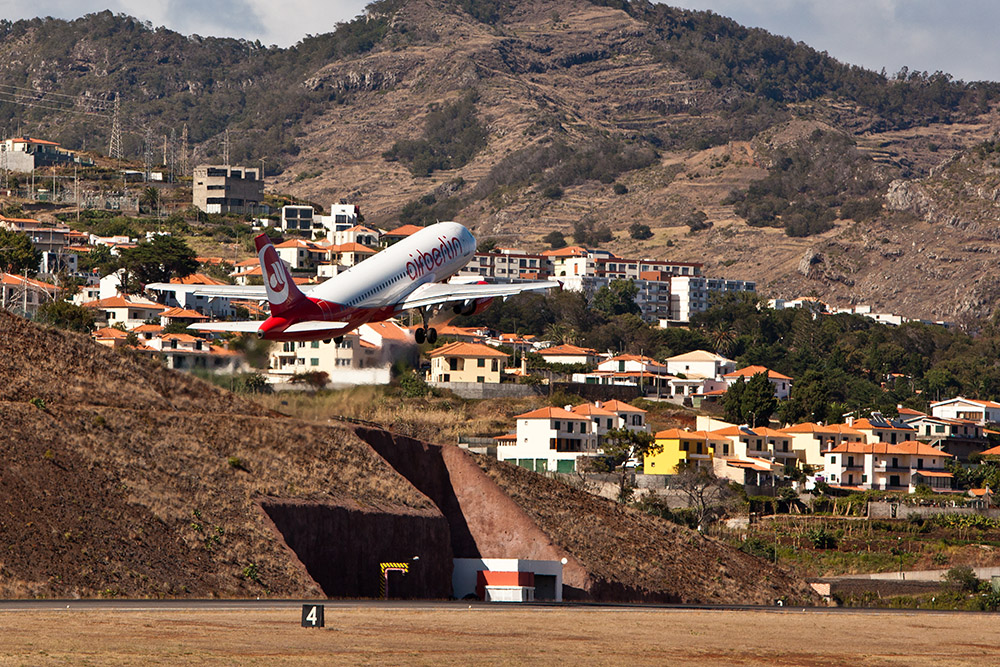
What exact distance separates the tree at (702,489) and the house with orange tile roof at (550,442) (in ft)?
31.2

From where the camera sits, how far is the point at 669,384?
18288 centimetres

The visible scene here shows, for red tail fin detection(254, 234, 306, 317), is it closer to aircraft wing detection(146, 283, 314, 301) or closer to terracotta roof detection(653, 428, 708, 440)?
aircraft wing detection(146, 283, 314, 301)

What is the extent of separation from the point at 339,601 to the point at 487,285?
15.9 metres

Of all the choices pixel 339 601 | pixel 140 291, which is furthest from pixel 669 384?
pixel 339 601

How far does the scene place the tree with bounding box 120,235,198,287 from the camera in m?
176

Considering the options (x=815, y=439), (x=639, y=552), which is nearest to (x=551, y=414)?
(x=815, y=439)

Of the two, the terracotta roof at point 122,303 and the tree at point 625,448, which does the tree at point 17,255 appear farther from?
the tree at point 625,448

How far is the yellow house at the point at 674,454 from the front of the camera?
134625 mm

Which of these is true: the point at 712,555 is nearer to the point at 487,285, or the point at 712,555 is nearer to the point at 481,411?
the point at 487,285

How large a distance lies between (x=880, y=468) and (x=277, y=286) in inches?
3950

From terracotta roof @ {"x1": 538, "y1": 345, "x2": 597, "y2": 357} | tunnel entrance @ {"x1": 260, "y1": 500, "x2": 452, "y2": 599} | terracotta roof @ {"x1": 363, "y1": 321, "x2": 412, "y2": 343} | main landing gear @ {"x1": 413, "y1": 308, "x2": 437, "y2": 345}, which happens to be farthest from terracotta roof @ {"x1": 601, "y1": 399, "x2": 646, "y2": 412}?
main landing gear @ {"x1": 413, "y1": 308, "x2": 437, "y2": 345}

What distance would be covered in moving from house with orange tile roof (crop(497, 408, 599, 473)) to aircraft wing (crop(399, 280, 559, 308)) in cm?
6795

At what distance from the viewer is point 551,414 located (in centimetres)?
13538

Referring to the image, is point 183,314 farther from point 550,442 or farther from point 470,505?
point 470,505
